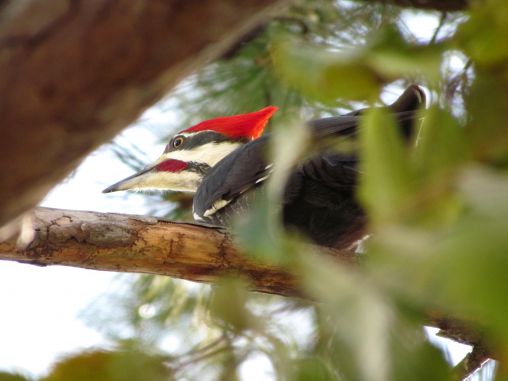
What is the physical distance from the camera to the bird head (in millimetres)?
3246

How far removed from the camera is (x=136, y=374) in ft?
2.37

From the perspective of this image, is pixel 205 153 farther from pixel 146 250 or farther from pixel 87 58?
pixel 87 58

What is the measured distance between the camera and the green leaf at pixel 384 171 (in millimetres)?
592

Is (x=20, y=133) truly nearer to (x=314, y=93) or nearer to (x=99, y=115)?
(x=99, y=115)

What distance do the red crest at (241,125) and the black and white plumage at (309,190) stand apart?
0.50 m

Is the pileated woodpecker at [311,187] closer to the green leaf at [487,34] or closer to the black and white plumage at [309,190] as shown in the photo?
the black and white plumage at [309,190]

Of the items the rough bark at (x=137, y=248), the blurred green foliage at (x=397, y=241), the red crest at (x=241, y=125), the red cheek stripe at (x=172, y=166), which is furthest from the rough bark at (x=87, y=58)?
the red cheek stripe at (x=172, y=166)

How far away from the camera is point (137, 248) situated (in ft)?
6.62

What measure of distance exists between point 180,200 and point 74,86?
2.80 m

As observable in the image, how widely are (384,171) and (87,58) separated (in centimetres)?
31

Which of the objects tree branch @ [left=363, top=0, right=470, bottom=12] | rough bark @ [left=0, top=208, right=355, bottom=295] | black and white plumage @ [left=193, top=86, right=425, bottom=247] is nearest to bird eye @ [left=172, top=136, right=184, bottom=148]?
black and white plumage @ [left=193, top=86, right=425, bottom=247]

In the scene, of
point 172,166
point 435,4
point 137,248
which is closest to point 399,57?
point 137,248

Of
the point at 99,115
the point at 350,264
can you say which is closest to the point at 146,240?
the point at 350,264

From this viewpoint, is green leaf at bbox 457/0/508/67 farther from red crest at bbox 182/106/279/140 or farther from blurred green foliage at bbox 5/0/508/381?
red crest at bbox 182/106/279/140
